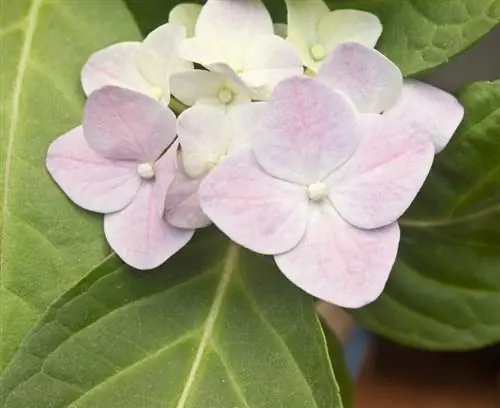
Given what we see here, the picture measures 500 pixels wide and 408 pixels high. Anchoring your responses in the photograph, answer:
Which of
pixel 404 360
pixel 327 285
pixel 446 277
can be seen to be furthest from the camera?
pixel 404 360

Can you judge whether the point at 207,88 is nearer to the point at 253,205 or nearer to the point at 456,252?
the point at 253,205

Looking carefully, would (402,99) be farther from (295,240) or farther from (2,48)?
(2,48)

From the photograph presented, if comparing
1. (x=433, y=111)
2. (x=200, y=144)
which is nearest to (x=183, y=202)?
(x=200, y=144)

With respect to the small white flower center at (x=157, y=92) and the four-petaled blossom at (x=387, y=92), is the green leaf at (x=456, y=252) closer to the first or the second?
the four-petaled blossom at (x=387, y=92)

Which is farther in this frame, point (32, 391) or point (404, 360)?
point (404, 360)

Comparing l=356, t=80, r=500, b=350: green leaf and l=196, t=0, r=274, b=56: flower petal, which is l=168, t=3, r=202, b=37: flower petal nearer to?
l=196, t=0, r=274, b=56: flower petal

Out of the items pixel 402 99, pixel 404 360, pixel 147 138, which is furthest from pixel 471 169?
pixel 404 360

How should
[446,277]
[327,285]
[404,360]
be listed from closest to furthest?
[327,285] → [446,277] → [404,360]

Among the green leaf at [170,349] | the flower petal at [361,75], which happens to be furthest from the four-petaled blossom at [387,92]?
the green leaf at [170,349]
